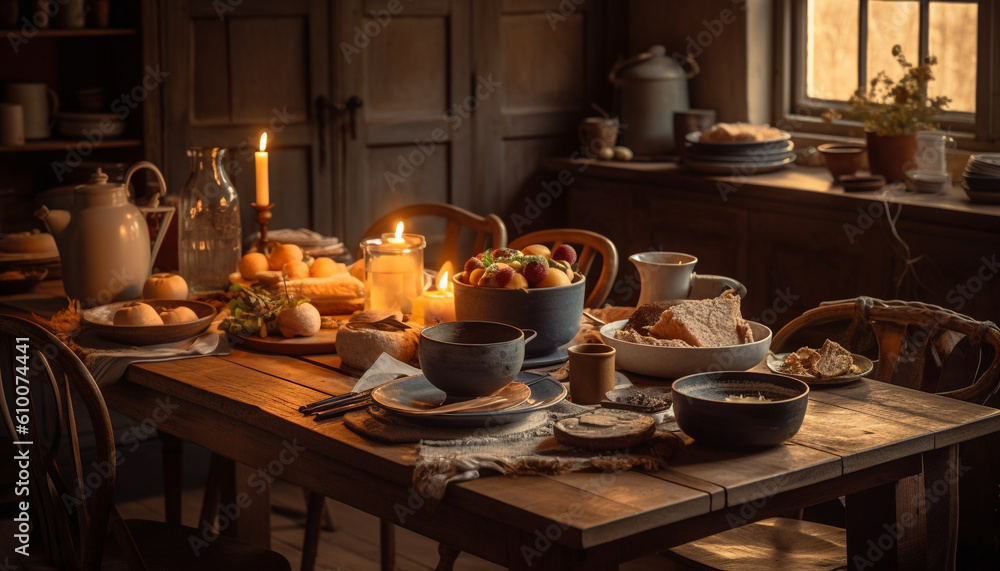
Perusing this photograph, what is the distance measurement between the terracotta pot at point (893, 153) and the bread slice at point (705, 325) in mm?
1767

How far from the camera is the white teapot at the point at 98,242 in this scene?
2238mm

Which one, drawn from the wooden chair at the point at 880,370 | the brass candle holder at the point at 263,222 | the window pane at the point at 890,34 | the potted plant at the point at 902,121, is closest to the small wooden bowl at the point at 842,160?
the potted plant at the point at 902,121

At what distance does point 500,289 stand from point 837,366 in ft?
1.71

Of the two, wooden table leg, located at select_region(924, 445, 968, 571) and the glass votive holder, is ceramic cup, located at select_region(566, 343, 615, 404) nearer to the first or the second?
wooden table leg, located at select_region(924, 445, 968, 571)

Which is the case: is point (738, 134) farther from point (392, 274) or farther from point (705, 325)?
point (705, 325)

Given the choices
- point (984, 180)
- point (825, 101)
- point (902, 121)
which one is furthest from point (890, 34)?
point (984, 180)

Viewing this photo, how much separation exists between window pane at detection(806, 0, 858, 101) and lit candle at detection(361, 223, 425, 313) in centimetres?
229

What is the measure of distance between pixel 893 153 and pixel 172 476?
2.17 metres

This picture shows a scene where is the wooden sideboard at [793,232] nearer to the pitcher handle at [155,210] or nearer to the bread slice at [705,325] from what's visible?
the bread slice at [705,325]

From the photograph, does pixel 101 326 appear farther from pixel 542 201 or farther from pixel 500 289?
pixel 542 201

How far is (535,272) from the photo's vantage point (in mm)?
1817

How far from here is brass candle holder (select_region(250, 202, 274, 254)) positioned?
8.14 ft

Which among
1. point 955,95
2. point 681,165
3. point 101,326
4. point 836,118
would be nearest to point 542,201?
point 681,165

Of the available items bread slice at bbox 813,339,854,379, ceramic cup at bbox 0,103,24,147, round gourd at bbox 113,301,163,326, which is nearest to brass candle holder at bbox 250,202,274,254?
round gourd at bbox 113,301,163,326
